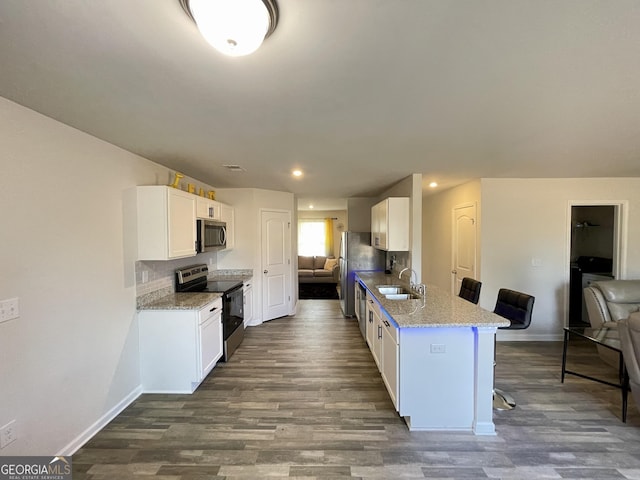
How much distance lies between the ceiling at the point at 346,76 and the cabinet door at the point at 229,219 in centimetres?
147

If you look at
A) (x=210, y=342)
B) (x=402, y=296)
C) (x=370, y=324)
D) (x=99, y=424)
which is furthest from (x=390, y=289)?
(x=99, y=424)

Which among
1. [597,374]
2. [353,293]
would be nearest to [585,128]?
[597,374]

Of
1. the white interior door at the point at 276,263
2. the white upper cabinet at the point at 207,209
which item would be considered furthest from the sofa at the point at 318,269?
the white upper cabinet at the point at 207,209

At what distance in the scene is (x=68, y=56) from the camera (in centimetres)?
120

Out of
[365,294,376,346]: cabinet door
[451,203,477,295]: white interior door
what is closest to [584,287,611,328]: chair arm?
[451,203,477,295]: white interior door

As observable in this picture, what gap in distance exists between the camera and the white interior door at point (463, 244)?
400cm

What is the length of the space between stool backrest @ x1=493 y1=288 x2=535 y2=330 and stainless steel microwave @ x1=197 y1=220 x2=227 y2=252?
3.32 meters

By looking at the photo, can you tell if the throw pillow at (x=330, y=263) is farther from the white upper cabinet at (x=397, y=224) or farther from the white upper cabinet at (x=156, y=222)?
the white upper cabinet at (x=156, y=222)

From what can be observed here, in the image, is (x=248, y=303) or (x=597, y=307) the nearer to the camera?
(x=597, y=307)

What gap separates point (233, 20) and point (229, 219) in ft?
11.6

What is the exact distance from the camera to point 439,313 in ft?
7.39

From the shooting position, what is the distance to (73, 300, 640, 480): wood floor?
173 centimetres

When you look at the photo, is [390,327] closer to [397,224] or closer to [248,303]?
[397,224]

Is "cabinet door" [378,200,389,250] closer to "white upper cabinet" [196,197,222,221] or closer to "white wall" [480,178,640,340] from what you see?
"white wall" [480,178,640,340]
